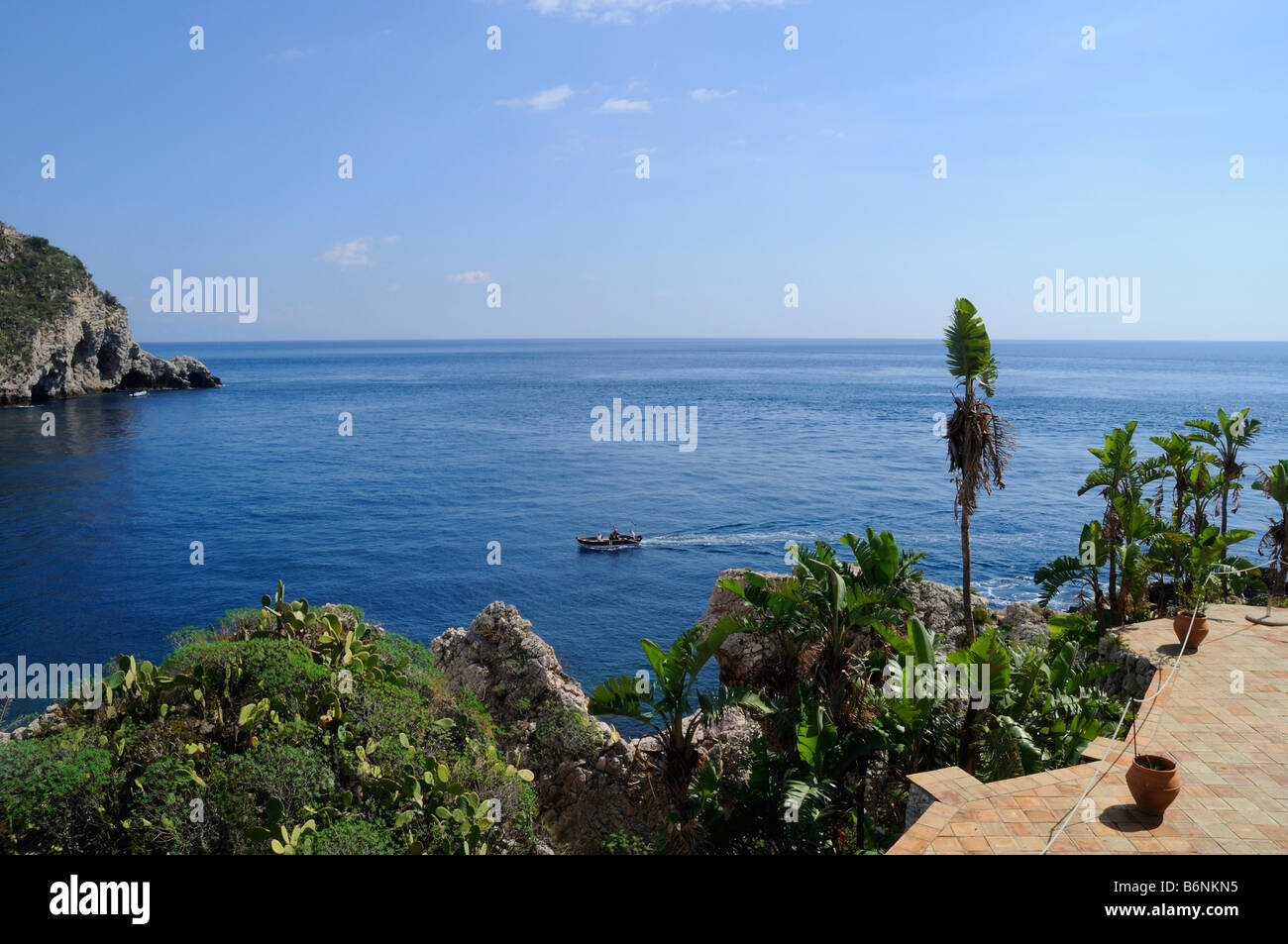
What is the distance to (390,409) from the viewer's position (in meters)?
121

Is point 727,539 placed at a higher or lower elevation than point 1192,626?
lower

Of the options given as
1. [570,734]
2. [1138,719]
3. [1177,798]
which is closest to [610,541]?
[570,734]

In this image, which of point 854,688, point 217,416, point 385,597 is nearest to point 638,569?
point 385,597

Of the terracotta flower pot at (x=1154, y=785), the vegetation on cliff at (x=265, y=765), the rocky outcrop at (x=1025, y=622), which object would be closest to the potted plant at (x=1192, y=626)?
the rocky outcrop at (x=1025, y=622)

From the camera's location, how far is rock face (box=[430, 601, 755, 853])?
1609cm

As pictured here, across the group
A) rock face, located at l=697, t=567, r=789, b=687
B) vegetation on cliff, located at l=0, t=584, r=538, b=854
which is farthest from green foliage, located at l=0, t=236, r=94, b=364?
rock face, located at l=697, t=567, r=789, b=687

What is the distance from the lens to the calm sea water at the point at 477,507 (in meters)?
38.3

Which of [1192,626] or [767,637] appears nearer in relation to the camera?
[1192,626]

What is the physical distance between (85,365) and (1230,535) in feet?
412

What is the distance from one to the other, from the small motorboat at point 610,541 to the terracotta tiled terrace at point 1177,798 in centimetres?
3471

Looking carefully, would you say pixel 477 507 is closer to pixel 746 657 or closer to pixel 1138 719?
pixel 746 657

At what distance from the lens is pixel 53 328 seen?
92125mm

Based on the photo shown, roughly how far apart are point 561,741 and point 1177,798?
1119cm

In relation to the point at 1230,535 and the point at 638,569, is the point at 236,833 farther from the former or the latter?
the point at 638,569
